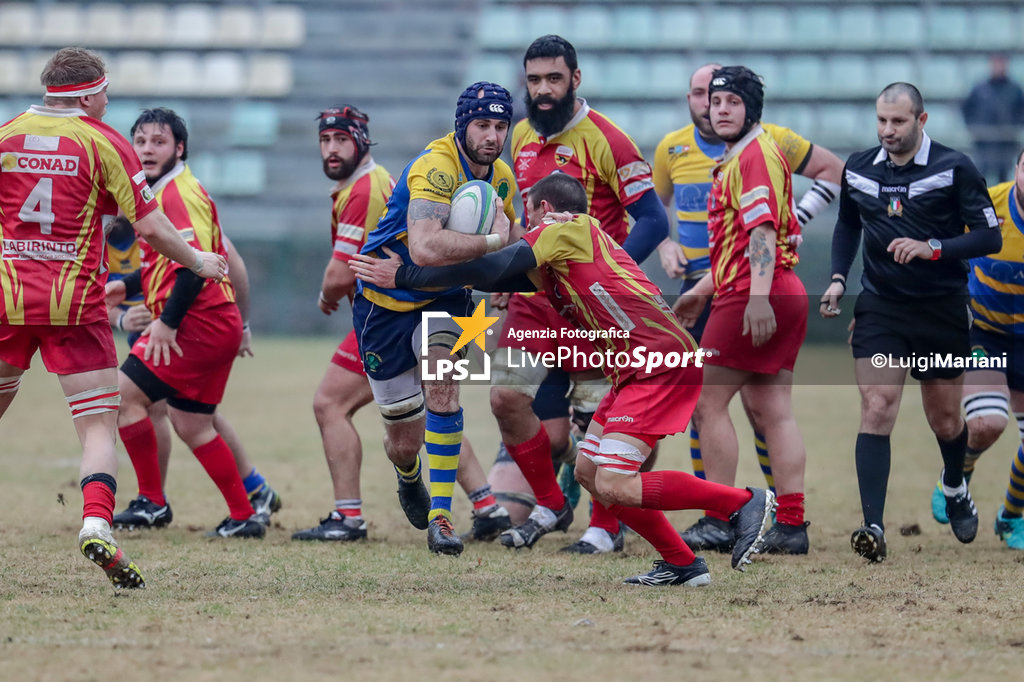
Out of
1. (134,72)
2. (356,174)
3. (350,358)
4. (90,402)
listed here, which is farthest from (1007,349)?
(134,72)

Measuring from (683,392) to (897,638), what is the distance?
4.49 feet

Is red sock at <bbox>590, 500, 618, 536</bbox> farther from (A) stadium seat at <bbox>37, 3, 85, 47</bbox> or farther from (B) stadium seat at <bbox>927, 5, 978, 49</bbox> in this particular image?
(A) stadium seat at <bbox>37, 3, 85, 47</bbox>

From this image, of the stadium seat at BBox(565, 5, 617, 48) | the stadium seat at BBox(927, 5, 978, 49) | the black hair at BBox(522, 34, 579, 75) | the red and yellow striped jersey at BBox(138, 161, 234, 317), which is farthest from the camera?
the stadium seat at BBox(565, 5, 617, 48)

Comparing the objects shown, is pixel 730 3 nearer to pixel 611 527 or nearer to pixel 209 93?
pixel 209 93

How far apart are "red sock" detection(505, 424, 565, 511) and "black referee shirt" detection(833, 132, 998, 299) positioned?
1.87 m

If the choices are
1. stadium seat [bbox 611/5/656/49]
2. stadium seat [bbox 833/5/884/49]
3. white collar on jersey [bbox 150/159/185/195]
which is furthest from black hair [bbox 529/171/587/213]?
stadium seat [bbox 833/5/884/49]

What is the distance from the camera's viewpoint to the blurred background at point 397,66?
26.2m

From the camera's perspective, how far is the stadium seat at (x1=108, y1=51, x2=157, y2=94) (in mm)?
29109

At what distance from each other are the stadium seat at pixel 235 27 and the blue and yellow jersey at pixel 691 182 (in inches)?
962

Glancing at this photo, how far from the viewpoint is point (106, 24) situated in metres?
30.5

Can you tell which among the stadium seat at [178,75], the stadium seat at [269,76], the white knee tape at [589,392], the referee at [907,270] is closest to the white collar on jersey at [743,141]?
the referee at [907,270]

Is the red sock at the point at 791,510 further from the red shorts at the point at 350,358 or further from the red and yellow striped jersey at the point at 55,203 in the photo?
the red and yellow striped jersey at the point at 55,203

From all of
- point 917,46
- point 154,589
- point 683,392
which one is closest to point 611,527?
point 683,392

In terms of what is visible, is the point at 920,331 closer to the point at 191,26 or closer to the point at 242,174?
the point at 242,174
